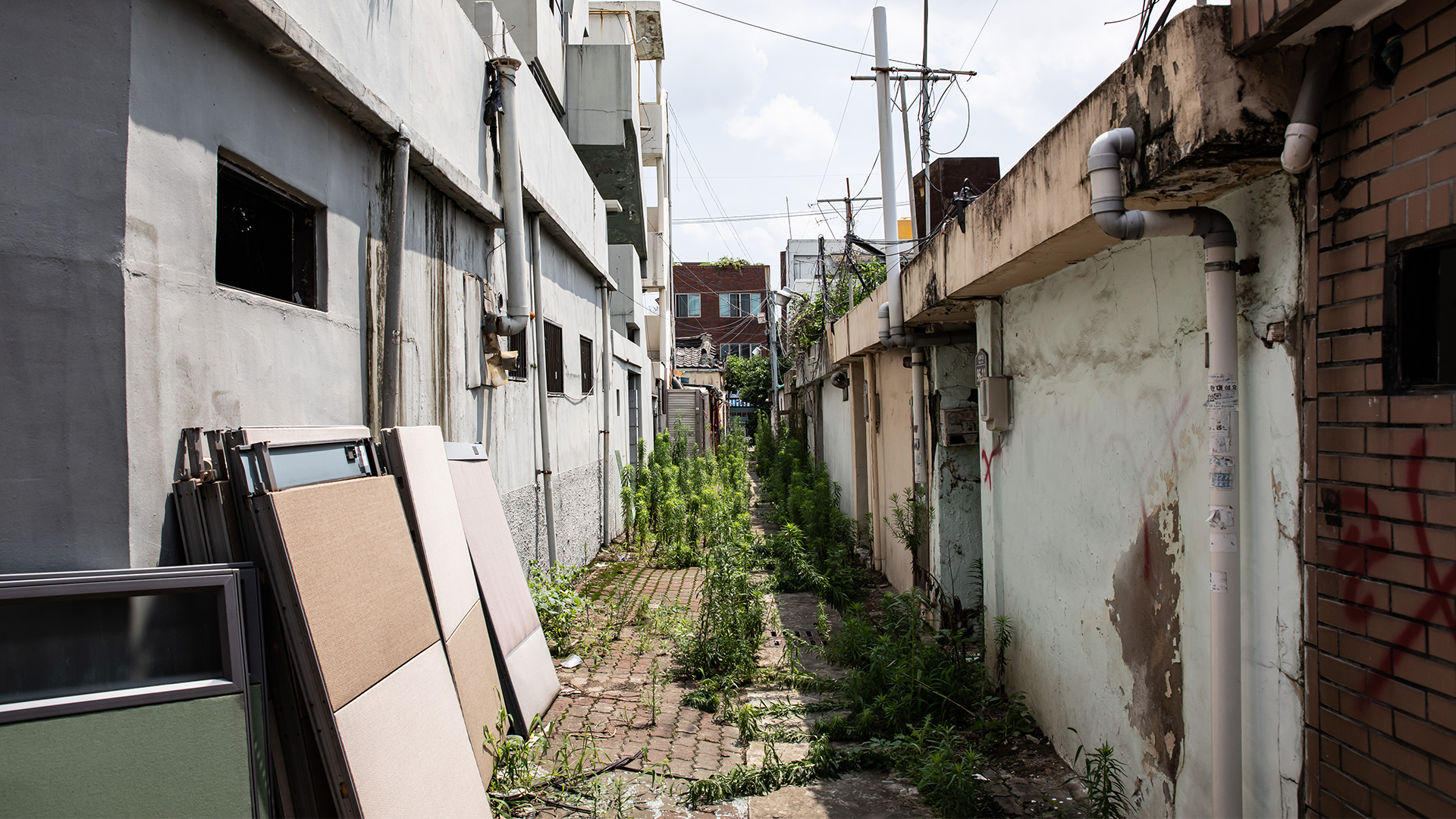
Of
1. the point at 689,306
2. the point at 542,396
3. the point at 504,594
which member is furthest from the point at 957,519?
the point at 689,306

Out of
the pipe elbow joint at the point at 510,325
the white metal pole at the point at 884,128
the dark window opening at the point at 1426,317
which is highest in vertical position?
the white metal pole at the point at 884,128

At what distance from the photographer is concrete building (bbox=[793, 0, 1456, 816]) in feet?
6.22

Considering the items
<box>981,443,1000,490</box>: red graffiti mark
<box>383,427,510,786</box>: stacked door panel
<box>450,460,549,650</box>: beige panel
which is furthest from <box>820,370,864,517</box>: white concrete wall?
<box>383,427,510,786</box>: stacked door panel

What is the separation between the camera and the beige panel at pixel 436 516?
12.3 ft

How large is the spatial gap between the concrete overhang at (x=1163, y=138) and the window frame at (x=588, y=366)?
256 inches

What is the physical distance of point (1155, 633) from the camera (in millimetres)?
3277

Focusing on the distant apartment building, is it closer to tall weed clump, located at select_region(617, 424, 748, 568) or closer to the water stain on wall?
tall weed clump, located at select_region(617, 424, 748, 568)

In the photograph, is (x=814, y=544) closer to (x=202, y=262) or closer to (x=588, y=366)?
(x=588, y=366)

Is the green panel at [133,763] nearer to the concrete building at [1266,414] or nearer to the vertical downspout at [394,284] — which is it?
the vertical downspout at [394,284]

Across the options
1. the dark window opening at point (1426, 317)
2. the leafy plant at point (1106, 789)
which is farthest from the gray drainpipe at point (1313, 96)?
the leafy plant at point (1106, 789)

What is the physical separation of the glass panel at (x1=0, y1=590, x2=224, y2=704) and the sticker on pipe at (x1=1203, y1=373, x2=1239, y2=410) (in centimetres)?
317

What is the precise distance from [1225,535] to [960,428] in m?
3.76

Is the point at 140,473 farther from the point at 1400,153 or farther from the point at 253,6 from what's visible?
the point at 1400,153

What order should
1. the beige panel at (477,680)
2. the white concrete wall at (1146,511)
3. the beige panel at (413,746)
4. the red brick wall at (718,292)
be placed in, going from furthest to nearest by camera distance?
the red brick wall at (718,292) → the beige panel at (477,680) → the beige panel at (413,746) → the white concrete wall at (1146,511)
